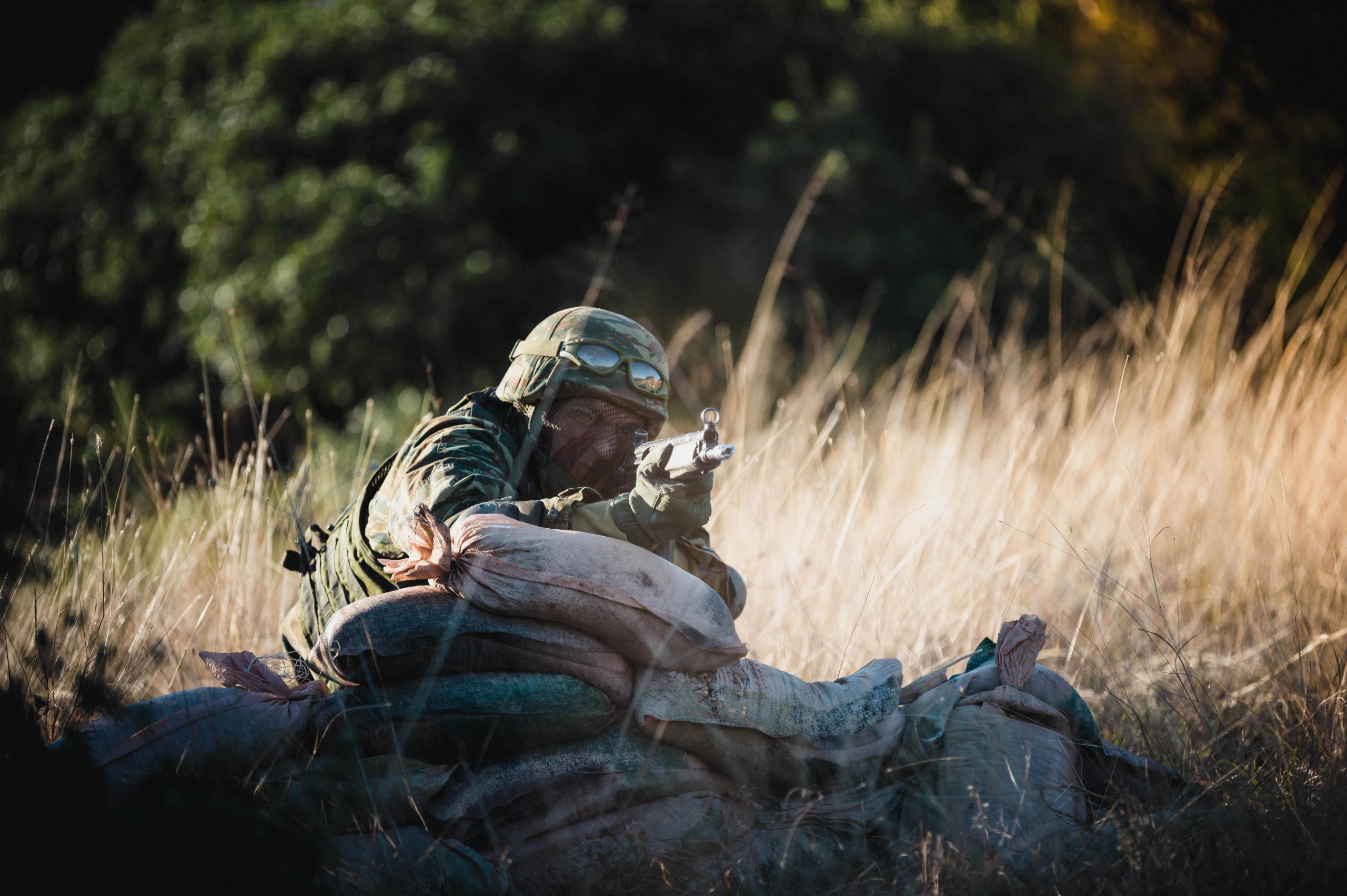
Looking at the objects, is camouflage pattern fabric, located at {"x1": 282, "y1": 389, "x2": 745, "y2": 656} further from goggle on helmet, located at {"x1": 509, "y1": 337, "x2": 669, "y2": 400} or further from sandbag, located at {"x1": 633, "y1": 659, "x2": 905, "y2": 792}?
sandbag, located at {"x1": 633, "y1": 659, "x2": 905, "y2": 792}

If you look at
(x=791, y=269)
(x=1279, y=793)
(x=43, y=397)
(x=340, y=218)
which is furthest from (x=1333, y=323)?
(x=43, y=397)

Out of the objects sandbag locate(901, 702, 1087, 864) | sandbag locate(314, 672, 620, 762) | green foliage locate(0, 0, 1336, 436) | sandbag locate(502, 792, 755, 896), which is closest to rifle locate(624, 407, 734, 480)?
sandbag locate(314, 672, 620, 762)

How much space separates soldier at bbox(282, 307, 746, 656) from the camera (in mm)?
2127

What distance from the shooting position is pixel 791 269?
4.37 meters

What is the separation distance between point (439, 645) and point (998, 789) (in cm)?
114

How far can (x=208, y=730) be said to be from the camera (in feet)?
6.40

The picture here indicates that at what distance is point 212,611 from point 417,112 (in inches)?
182

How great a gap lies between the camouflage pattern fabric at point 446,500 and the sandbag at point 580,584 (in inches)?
3.7

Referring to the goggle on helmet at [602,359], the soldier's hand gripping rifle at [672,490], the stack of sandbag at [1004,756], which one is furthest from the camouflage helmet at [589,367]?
the stack of sandbag at [1004,756]

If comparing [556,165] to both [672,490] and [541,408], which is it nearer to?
[541,408]

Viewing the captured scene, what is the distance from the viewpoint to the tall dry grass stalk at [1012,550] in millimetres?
2795

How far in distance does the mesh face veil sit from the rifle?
1.34 ft

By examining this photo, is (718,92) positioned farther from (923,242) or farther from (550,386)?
(550,386)

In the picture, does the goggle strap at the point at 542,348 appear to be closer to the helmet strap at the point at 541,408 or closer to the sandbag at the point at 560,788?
the helmet strap at the point at 541,408
